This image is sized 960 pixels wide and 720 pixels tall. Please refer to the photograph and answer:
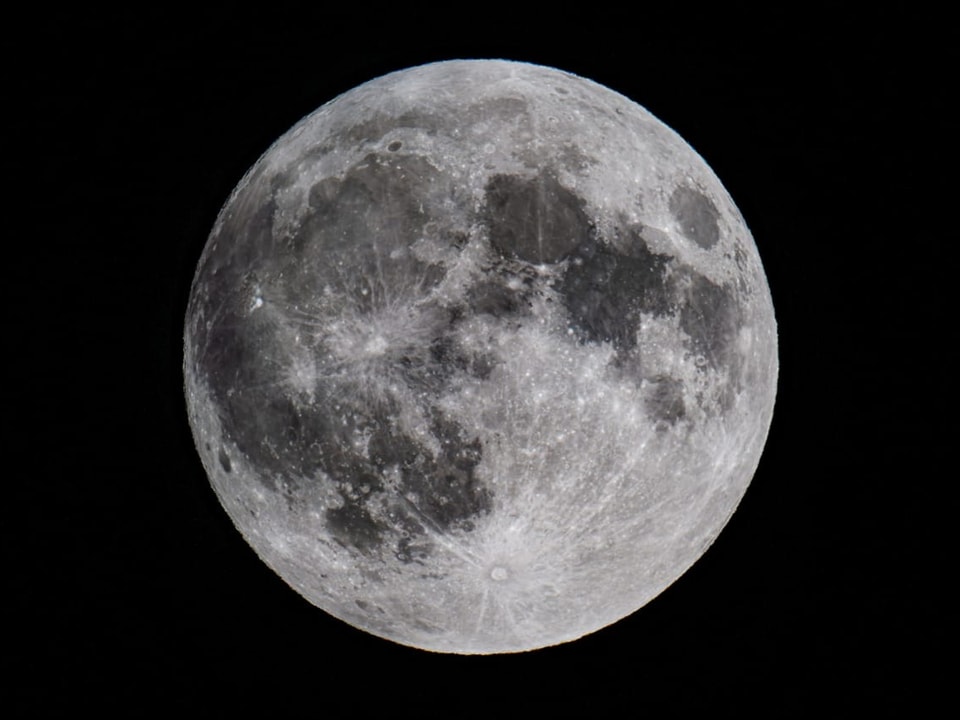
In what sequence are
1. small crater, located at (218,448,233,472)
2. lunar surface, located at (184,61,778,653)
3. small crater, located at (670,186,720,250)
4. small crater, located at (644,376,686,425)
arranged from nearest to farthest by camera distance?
lunar surface, located at (184,61,778,653), small crater, located at (644,376,686,425), small crater, located at (670,186,720,250), small crater, located at (218,448,233,472)

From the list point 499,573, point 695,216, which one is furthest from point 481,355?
point 695,216

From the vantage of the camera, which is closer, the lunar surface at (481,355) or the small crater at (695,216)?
the lunar surface at (481,355)

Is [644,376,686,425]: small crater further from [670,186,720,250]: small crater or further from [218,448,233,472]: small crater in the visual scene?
[218,448,233,472]: small crater

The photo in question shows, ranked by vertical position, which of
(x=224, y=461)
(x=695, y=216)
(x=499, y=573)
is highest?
(x=695, y=216)

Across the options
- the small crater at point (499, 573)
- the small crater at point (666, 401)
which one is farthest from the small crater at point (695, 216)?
the small crater at point (499, 573)

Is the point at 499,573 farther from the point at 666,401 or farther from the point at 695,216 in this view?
the point at 695,216

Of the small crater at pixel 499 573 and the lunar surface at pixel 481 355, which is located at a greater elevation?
the lunar surface at pixel 481 355

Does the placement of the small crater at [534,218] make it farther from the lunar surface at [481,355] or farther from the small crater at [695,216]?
the small crater at [695,216]

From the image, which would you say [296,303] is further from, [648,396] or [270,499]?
[648,396]

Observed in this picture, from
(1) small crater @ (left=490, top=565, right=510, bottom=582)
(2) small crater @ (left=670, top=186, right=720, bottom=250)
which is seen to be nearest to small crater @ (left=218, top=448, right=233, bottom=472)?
(1) small crater @ (left=490, top=565, right=510, bottom=582)
